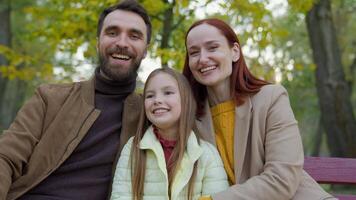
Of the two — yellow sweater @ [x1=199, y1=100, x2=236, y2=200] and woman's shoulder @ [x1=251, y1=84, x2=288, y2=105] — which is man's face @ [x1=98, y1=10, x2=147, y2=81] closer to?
yellow sweater @ [x1=199, y1=100, x2=236, y2=200]

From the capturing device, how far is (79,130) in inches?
125

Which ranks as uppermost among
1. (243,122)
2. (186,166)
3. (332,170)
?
(243,122)

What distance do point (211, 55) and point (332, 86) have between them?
596 centimetres

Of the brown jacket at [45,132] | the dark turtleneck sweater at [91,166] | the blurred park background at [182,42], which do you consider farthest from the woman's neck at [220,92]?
the blurred park background at [182,42]

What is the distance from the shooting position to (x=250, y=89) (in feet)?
10.1

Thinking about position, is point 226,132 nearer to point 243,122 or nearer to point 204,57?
point 243,122

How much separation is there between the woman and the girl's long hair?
110mm

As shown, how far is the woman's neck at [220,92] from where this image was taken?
3.15m

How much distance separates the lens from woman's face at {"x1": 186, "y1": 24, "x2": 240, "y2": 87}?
3.05 m

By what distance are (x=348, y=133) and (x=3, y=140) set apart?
22.4ft

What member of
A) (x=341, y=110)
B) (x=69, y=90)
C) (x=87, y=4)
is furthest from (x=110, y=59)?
(x=341, y=110)

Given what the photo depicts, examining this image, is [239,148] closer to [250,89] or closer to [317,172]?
[250,89]

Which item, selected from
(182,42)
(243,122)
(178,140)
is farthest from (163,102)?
(182,42)

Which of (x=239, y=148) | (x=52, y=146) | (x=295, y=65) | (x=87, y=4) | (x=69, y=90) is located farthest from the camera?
(x=295, y=65)
